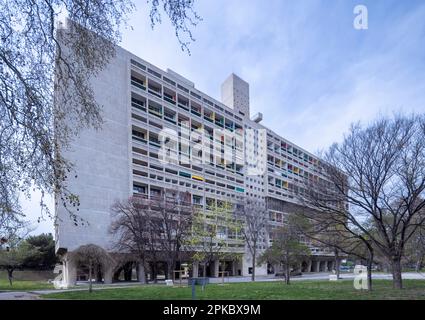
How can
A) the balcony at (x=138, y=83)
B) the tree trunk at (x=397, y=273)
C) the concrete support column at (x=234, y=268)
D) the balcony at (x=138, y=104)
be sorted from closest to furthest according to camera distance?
1. the tree trunk at (x=397, y=273)
2. the balcony at (x=138, y=104)
3. the balcony at (x=138, y=83)
4. the concrete support column at (x=234, y=268)

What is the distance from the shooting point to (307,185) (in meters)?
19.1

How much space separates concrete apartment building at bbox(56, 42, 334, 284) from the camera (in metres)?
35.8

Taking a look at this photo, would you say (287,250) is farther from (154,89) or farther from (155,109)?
(154,89)

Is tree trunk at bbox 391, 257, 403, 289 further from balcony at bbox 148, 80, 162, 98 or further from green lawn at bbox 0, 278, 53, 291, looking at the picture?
balcony at bbox 148, 80, 162, 98

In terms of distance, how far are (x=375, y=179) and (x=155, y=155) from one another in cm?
3101

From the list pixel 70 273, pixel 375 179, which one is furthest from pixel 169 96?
pixel 375 179

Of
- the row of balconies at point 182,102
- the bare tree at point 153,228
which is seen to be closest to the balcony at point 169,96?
the row of balconies at point 182,102

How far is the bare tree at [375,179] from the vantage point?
681 inches

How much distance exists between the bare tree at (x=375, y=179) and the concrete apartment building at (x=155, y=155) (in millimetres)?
1795

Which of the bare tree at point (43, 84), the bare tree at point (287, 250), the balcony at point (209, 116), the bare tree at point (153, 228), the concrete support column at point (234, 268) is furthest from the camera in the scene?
the concrete support column at point (234, 268)

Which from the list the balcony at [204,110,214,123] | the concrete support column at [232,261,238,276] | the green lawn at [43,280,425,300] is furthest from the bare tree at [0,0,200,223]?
the concrete support column at [232,261,238,276]

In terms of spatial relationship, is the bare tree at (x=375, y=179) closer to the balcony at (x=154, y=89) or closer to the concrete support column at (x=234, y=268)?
the balcony at (x=154, y=89)
